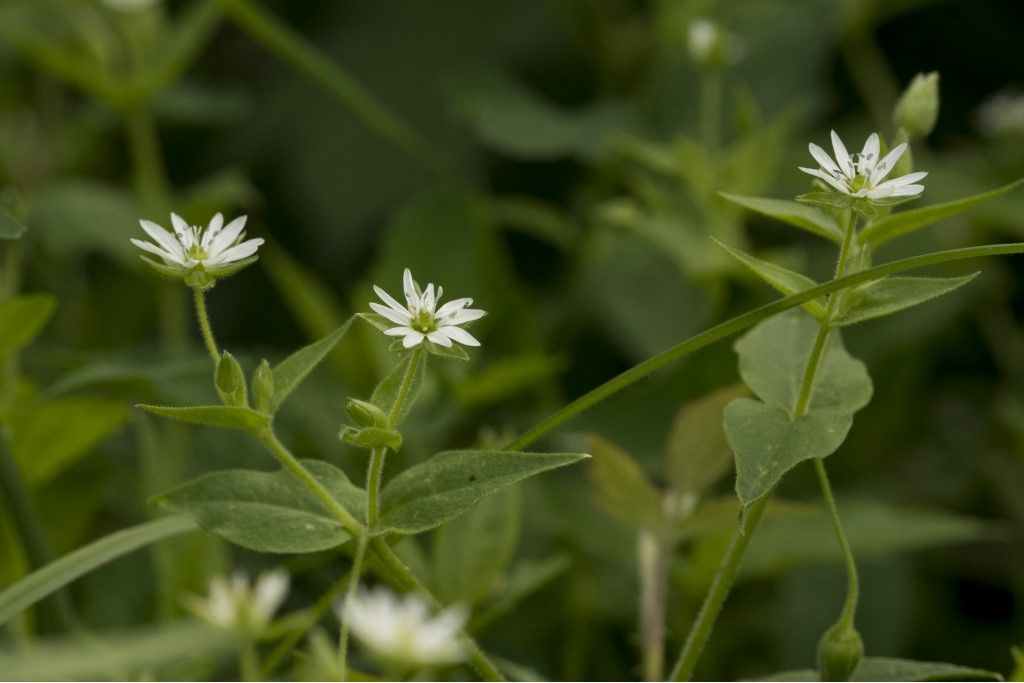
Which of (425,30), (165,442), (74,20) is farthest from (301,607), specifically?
(425,30)

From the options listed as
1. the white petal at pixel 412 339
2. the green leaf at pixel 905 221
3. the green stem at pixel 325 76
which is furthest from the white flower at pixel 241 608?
the green stem at pixel 325 76

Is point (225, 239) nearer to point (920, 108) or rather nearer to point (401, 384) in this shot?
point (401, 384)

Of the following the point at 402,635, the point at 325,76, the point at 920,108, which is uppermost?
the point at 325,76

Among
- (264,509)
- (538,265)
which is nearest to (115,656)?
(264,509)

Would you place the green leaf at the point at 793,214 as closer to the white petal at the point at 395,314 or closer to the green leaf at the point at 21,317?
the white petal at the point at 395,314

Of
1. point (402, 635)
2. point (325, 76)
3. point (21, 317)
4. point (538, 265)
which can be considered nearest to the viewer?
point (402, 635)

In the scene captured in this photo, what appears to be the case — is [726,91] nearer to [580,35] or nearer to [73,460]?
[580,35]
